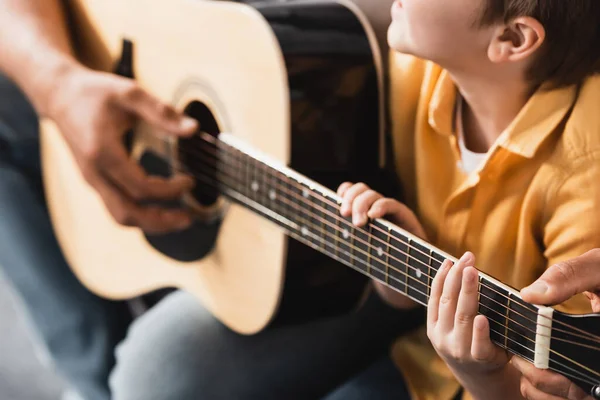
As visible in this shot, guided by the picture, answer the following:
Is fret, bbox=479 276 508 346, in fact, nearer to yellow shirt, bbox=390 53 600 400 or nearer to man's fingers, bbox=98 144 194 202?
yellow shirt, bbox=390 53 600 400

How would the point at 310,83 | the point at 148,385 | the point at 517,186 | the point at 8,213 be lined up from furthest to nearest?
1. the point at 8,213
2. the point at 148,385
3. the point at 310,83
4. the point at 517,186

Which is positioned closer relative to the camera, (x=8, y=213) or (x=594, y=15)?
(x=594, y=15)

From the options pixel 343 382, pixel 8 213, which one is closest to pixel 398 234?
pixel 343 382

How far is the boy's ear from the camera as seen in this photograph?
59 centimetres

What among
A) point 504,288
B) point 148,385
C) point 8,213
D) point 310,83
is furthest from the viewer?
point 8,213

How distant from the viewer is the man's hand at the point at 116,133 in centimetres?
86

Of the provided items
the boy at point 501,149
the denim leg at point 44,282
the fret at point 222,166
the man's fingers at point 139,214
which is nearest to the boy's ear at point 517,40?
the boy at point 501,149

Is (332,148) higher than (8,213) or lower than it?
higher

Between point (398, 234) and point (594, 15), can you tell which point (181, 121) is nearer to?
point (398, 234)

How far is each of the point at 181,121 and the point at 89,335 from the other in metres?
0.46

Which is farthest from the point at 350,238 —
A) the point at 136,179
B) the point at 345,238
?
the point at 136,179

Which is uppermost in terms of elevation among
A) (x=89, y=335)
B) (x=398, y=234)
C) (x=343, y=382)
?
(x=398, y=234)

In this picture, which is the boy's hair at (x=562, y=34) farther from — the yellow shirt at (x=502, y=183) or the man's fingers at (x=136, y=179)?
the man's fingers at (x=136, y=179)

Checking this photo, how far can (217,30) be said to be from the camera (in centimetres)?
82
